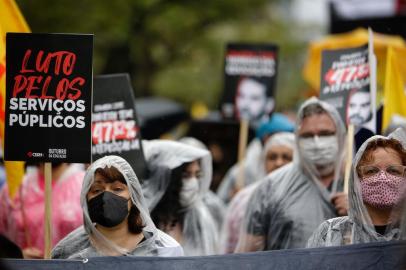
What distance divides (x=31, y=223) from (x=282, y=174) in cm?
169

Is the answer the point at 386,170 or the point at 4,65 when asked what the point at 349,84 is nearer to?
the point at 386,170

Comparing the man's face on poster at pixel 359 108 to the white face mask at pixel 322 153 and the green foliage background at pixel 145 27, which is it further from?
the green foliage background at pixel 145 27

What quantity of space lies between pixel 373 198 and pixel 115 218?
3.91 ft

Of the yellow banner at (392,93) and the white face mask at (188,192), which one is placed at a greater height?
the yellow banner at (392,93)

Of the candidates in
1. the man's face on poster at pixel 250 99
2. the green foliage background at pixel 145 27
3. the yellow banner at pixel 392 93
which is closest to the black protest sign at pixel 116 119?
the yellow banner at pixel 392 93

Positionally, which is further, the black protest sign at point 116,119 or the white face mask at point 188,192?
the white face mask at point 188,192

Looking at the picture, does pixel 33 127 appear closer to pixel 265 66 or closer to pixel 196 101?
pixel 265 66

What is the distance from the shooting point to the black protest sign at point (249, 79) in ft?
32.6

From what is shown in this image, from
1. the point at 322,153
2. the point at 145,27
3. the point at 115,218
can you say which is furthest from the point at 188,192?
the point at 145,27

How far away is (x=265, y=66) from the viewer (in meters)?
9.95

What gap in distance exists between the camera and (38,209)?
7.88 metres

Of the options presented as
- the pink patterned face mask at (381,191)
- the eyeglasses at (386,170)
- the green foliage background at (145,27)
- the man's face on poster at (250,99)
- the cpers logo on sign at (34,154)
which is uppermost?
the green foliage background at (145,27)

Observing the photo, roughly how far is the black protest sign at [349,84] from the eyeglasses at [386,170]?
72.7 inches

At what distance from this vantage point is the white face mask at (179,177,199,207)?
749cm
